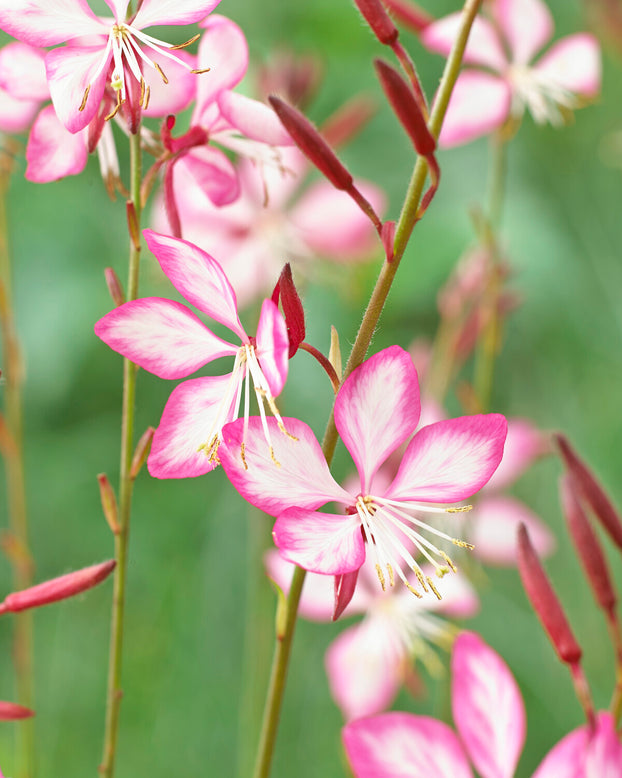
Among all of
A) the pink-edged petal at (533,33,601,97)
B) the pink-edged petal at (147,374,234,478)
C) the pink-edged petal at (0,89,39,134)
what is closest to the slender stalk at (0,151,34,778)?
the pink-edged petal at (0,89,39,134)

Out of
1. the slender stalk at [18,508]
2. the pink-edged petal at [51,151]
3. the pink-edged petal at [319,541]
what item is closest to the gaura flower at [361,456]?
the pink-edged petal at [319,541]

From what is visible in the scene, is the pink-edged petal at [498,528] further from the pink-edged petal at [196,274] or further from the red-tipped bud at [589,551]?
the pink-edged petal at [196,274]

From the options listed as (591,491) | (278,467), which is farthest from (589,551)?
(278,467)

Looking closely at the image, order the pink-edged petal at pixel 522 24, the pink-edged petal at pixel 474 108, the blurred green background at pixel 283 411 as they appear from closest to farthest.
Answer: the pink-edged petal at pixel 474 108 → the pink-edged petal at pixel 522 24 → the blurred green background at pixel 283 411

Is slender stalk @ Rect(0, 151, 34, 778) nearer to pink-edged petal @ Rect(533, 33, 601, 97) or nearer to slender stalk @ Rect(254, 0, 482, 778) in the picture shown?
slender stalk @ Rect(254, 0, 482, 778)

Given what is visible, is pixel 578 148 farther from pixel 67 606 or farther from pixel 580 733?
pixel 580 733
